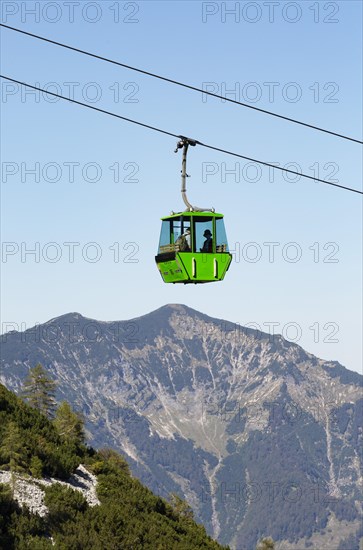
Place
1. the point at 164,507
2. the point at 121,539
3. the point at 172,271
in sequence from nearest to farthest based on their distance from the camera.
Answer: the point at 172,271 < the point at 121,539 < the point at 164,507

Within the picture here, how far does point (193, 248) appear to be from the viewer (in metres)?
43.1

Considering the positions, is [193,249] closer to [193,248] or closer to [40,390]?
[193,248]

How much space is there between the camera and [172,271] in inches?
1705

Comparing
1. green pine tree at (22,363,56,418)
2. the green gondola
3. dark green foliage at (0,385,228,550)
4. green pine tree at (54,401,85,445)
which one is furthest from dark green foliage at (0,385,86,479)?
green pine tree at (22,363,56,418)

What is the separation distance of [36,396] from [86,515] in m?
68.5

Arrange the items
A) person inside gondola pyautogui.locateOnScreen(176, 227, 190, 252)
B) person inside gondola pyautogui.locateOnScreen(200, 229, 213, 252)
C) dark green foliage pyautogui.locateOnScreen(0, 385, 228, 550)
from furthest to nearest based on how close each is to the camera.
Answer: dark green foliage pyautogui.locateOnScreen(0, 385, 228, 550) < person inside gondola pyautogui.locateOnScreen(200, 229, 213, 252) < person inside gondola pyautogui.locateOnScreen(176, 227, 190, 252)

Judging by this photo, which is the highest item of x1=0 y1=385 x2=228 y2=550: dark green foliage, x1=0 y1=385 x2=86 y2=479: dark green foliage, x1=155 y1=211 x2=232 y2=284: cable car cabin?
x1=155 y1=211 x2=232 y2=284: cable car cabin

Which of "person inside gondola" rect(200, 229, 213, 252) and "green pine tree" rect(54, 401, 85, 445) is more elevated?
"person inside gondola" rect(200, 229, 213, 252)

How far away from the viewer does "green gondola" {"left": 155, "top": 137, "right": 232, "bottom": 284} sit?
42.7 meters

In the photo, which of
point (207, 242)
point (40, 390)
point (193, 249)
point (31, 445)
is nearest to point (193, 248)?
point (193, 249)

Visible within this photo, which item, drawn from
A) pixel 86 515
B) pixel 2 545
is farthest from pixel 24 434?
pixel 2 545

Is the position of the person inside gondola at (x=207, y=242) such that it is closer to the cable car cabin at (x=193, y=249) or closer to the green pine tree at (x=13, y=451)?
the cable car cabin at (x=193, y=249)

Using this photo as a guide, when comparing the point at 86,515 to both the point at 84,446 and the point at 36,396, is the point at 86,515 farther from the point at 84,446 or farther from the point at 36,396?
the point at 36,396

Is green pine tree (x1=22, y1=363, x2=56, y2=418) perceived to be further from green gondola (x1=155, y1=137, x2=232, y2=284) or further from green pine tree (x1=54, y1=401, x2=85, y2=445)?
green gondola (x1=155, y1=137, x2=232, y2=284)
